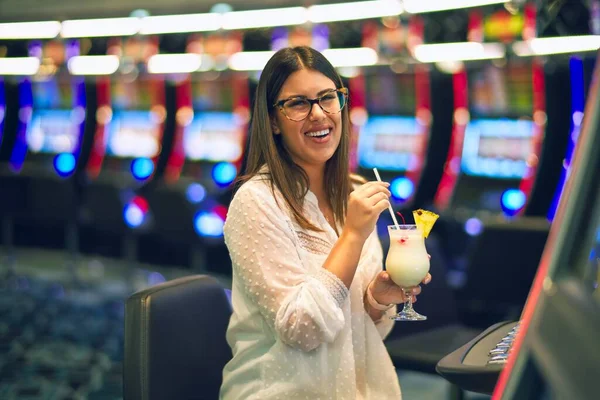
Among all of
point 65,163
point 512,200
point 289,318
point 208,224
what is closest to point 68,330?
point 208,224

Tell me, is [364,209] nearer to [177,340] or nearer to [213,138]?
[177,340]

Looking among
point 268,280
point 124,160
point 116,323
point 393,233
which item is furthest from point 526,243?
point 124,160

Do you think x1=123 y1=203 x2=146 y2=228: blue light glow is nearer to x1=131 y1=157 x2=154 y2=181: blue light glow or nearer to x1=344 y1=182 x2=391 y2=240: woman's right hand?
x1=131 y1=157 x2=154 y2=181: blue light glow

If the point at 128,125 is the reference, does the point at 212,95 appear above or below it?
above

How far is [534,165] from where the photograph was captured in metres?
5.37

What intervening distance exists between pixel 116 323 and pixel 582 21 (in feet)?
11.8

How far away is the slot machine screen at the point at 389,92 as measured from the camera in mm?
6184

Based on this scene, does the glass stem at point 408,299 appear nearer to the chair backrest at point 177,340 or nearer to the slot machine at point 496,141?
the chair backrest at point 177,340

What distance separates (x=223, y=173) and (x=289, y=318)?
231 inches

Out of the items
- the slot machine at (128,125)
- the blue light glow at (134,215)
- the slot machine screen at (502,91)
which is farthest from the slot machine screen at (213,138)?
the slot machine screen at (502,91)

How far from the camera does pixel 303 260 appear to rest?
1920mm

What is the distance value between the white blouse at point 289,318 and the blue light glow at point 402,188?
13.4 ft

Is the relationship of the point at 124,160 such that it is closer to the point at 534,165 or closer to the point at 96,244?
the point at 96,244

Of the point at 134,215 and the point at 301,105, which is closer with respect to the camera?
the point at 301,105
